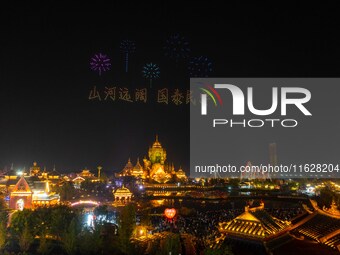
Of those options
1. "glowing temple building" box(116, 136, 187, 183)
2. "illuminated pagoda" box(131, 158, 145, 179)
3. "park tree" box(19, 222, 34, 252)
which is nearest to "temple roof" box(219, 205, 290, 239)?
"park tree" box(19, 222, 34, 252)

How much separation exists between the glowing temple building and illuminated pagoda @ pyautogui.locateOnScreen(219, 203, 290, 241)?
56.1m

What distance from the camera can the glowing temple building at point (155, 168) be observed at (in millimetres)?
68438

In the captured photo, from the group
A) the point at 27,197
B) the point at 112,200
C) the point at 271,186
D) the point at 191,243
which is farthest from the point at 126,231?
the point at 271,186

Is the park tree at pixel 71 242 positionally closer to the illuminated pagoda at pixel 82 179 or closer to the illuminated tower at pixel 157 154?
the illuminated pagoda at pixel 82 179

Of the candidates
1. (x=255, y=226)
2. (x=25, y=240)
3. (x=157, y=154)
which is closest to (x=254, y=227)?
(x=255, y=226)

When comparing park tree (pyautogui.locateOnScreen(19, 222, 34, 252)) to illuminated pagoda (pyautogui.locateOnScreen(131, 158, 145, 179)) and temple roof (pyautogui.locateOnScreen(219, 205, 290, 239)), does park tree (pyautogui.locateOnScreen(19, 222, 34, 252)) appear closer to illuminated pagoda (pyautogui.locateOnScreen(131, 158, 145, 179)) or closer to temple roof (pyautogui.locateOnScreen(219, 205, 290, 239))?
temple roof (pyautogui.locateOnScreen(219, 205, 290, 239))

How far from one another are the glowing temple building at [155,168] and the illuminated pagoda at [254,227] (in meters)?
56.1

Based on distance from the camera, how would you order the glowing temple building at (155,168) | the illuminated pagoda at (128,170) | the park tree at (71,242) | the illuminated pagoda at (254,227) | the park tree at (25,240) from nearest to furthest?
1. the illuminated pagoda at (254,227)
2. the park tree at (71,242)
3. the park tree at (25,240)
4. the glowing temple building at (155,168)
5. the illuminated pagoda at (128,170)

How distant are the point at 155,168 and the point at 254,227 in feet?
197

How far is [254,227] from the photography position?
1000cm

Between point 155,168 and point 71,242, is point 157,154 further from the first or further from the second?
point 71,242

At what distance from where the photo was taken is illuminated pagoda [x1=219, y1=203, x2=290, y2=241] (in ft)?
32.2

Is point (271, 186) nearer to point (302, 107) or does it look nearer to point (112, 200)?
point (112, 200)

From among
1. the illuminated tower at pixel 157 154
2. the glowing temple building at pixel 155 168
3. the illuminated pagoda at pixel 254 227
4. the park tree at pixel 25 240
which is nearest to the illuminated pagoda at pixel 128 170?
the glowing temple building at pixel 155 168
